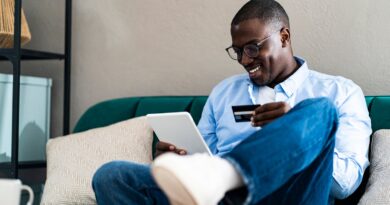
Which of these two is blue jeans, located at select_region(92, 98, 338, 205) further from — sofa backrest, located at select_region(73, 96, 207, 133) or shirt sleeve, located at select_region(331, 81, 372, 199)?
sofa backrest, located at select_region(73, 96, 207, 133)

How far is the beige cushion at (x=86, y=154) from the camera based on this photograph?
6.23 ft

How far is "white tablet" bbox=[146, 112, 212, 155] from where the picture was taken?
153 centimetres

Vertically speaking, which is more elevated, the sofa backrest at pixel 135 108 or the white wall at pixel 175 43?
the white wall at pixel 175 43

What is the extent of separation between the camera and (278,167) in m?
1.07

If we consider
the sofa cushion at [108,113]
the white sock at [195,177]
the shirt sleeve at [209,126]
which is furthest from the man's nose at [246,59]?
the white sock at [195,177]

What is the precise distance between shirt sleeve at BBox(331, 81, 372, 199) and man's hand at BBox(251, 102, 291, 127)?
261 millimetres

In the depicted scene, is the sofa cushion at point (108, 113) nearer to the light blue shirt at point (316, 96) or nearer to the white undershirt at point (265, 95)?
the light blue shirt at point (316, 96)

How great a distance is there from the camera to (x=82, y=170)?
194 cm

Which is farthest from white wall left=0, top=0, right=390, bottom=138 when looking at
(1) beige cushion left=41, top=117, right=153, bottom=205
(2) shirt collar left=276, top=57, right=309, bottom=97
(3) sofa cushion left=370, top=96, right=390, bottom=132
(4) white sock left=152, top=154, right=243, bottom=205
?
(4) white sock left=152, top=154, right=243, bottom=205

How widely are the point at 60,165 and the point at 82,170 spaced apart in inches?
3.6

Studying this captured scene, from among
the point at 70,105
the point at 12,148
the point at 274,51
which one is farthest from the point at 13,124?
the point at 274,51

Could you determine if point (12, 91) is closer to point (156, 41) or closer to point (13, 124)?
point (13, 124)

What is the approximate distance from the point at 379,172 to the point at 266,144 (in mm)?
671

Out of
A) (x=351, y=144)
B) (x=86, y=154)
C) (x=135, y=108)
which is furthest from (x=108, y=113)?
(x=351, y=144)
